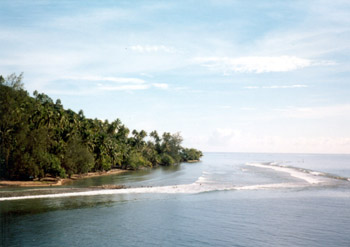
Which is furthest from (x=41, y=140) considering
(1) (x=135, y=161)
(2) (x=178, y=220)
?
(1) (x=135, y=161)

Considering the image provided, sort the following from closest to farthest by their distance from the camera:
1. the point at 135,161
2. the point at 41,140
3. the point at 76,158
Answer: the point at 41,140 → the point at 76,158 → the point at 135,161

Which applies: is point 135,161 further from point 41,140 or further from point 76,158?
point 41,140

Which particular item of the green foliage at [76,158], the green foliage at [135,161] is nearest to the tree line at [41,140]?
the green foliage at [76,158]

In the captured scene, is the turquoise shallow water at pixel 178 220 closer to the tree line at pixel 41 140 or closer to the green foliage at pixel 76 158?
the tree line at pixel 41 140

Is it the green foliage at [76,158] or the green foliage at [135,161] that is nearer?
the green foliage at [76,158]

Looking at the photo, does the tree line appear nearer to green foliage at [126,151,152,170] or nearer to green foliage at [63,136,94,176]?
green foliage at [63,136,94,176]

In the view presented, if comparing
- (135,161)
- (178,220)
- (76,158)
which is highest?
(76,158)

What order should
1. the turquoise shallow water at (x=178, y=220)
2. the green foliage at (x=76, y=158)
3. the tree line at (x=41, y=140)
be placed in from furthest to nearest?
the green foliage at (x=76, y=158) → the tree line at (x=41, y=140) → the turquoise shallow water at (x=178, y=220)

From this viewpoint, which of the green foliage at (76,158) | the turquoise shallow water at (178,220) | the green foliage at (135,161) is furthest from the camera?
the green foliage at (135,161)

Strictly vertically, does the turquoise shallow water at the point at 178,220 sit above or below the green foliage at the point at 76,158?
below

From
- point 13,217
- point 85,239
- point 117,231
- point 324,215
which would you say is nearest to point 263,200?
point 324,215

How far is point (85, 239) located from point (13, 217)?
11.6 m

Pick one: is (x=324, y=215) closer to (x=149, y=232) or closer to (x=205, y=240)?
(x=205, y=240)

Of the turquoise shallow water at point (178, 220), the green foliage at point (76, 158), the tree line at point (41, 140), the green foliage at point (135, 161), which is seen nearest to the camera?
the turquoise shallow water at point (178, 220)
